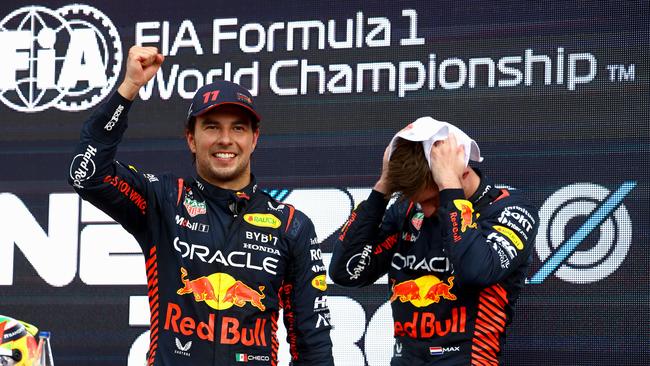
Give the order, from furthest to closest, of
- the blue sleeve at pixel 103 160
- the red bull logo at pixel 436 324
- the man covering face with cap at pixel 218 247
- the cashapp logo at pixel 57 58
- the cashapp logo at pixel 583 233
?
1. the cashapp logo at pixel 57 58
2. the cashapp logo at pixel 583 233
3. the red bull logo at pixel 436 324
4. the man covering face with cap at pixel 218 247
5. the blue sleeve at pixel 103 160

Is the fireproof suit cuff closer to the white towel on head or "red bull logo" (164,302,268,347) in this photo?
the white towel on head

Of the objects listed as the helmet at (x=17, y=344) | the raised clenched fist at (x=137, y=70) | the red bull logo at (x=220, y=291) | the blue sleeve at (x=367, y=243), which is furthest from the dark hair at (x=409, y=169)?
the helmet at (x=17, y=344)

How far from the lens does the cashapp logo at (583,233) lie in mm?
3605

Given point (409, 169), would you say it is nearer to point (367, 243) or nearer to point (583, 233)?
point (367, 243)

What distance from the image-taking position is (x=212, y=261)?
274 cm

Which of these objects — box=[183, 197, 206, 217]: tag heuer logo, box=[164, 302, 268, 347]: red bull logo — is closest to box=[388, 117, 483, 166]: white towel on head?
box=[183, 197, 206, 217]: tag heuer logo

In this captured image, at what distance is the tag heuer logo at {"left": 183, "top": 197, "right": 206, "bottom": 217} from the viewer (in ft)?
9.18

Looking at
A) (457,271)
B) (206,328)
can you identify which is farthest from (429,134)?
(206,328)

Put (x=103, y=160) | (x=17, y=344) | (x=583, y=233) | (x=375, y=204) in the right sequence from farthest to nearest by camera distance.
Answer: (x=17, y=344), (x=583, y=233), (x=375, y=204), (x=103, y=160)

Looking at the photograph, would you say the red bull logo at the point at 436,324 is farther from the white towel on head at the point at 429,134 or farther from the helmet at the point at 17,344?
the helmet at the point at 17,344

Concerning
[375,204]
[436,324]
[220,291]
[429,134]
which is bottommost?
[436,324]

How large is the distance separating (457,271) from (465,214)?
159mm

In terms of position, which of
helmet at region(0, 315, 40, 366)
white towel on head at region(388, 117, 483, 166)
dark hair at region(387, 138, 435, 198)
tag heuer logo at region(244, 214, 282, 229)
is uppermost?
white towel on head at region(388, 117, 483, 166)

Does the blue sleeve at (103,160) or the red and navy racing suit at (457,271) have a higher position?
the blue sleeve at (103,160)
